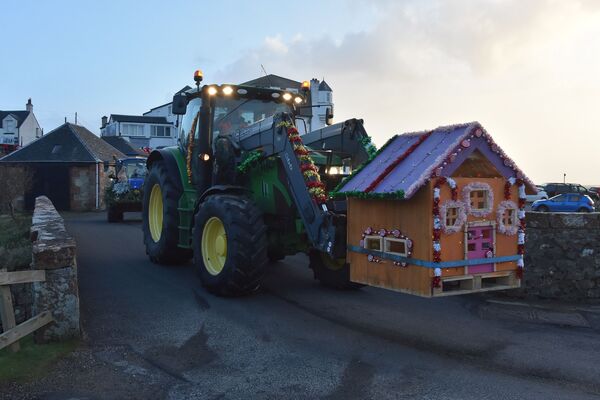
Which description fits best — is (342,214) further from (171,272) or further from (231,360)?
(171,272)

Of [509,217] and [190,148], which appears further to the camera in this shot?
[190,148]

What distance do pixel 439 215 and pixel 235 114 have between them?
459cm

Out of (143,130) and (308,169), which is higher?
(143,130)

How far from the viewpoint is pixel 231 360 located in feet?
16.8

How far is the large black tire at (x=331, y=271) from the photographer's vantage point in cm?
800

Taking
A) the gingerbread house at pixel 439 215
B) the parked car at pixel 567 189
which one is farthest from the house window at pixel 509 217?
the parked car at pixel 567 189

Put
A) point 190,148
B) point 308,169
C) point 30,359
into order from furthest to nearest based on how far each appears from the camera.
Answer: point 190,148 < point 308,169 < point 30,359

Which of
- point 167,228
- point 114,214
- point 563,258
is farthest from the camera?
point 114,214

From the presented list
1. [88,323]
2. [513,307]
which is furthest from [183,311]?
[513,307]

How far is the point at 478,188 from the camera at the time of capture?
17.4 ft

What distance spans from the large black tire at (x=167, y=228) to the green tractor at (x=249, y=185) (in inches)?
0.7

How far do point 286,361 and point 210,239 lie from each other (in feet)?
9.94

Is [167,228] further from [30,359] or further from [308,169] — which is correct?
[30,359]

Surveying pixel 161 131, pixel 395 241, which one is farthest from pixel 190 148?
pixel 161 131
